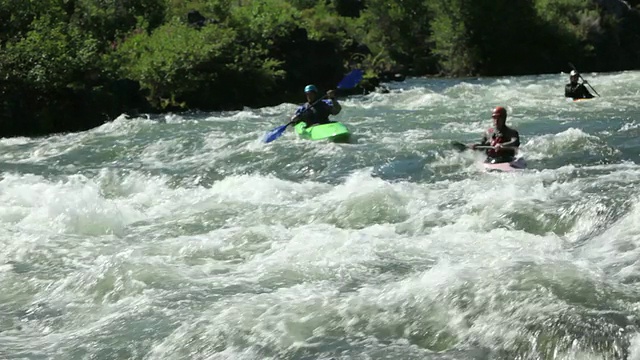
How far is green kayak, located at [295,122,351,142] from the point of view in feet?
39.7

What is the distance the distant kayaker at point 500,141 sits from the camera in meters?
9.59

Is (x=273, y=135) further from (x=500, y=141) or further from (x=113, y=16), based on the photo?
(x=113, y=16)

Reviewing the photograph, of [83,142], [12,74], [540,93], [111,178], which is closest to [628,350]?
[111,178]

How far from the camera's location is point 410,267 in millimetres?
6270

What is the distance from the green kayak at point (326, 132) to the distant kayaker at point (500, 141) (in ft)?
8.61

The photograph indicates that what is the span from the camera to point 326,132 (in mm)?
12242

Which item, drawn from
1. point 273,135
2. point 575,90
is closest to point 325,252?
point 273,135

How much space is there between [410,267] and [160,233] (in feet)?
8.74

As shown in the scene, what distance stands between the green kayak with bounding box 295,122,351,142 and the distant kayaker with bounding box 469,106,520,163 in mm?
2623

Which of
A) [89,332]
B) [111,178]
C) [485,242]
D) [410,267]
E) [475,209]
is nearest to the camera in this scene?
[89,332]

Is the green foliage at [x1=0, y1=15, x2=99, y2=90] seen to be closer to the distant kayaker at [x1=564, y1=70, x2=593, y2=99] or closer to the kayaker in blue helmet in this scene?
the kayaker in blue helmet

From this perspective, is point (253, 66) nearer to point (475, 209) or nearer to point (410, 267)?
point (475, 209)

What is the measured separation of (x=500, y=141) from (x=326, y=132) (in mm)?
3191

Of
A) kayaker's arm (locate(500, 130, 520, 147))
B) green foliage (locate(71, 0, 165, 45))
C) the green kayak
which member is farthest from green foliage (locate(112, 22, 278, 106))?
kayaker's arm (locate(500, 130, 520, 147))
